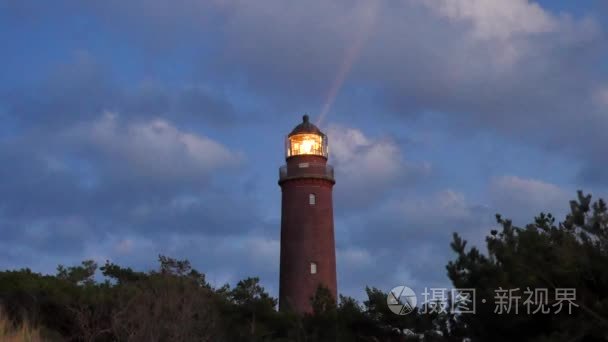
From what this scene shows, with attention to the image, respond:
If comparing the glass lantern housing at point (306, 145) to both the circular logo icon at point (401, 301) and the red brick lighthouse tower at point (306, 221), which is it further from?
the circular logo icon at point (401, 301)

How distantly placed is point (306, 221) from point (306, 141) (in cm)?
411

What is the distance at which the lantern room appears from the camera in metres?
39.2

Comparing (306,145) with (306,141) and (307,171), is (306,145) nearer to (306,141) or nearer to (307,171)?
(306,141)

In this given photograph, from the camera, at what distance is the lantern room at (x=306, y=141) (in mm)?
39219

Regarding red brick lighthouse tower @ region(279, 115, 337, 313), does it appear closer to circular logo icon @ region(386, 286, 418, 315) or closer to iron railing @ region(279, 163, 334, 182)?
iron railing @ region(279, 163, 334, 182)

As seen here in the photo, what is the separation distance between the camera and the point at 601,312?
14.7m

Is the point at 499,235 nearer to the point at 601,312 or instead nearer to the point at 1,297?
the point at 601,312

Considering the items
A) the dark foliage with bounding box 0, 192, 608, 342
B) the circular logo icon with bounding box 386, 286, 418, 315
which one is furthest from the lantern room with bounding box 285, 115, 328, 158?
the circular logo icon with bounding box 386, 286, 418, 315

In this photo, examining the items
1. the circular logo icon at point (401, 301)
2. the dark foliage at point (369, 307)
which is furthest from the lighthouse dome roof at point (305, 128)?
the circular logo icon at point (401, 301)

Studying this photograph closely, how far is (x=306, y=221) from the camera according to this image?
37.7 meters

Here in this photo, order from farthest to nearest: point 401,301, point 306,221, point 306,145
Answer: point 306,145 < point 306,221 < point 401,301

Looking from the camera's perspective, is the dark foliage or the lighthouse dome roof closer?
the dark foliage

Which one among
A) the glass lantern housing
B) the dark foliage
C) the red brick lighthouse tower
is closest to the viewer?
the dark foliage

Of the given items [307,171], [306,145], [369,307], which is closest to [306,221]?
[307,171]
